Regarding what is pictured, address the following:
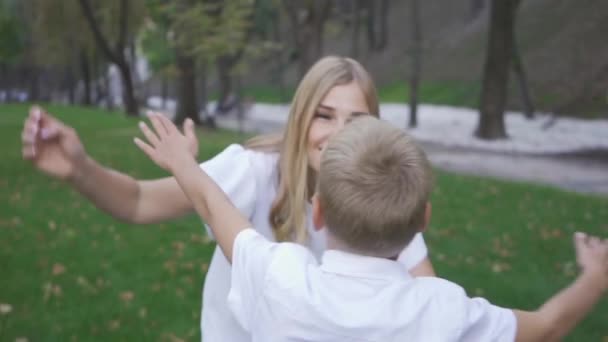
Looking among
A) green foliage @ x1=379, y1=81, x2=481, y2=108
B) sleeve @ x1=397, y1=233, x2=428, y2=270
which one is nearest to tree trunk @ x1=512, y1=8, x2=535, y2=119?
green foliage @ x1=379, y1=81, x2=481, y2=108

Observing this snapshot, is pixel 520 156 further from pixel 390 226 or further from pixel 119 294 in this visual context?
pixel 390 226

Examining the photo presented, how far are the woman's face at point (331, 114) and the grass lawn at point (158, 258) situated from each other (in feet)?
9.33

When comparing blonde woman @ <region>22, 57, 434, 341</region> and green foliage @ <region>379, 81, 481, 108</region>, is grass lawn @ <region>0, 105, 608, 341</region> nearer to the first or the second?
blonde woman @ <region>22, 57, 434, 341</region>

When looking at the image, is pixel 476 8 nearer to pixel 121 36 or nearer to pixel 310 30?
pixel 121 36

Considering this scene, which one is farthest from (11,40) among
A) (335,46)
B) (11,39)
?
(335,46)

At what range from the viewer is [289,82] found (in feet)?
223

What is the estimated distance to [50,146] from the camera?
2189 millimetres

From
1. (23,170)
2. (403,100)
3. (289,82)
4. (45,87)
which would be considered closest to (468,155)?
(23,170)

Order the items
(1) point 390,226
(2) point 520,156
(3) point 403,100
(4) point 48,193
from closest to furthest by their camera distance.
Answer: (1) point 390,226, (4) point 48,193, (2) point 520,156, (3) point 403,100

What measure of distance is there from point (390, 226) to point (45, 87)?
8567cm

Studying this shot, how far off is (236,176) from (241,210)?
11 centimetres

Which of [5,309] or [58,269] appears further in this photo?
[58,269]

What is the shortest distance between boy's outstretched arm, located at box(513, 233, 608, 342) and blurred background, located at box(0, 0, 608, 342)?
10.9 feet

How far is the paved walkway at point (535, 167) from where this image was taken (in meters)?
14.2
